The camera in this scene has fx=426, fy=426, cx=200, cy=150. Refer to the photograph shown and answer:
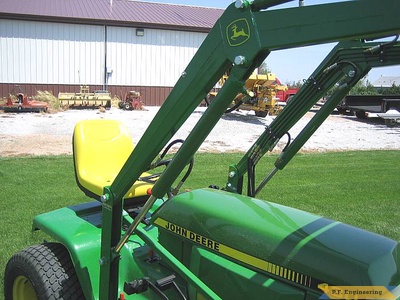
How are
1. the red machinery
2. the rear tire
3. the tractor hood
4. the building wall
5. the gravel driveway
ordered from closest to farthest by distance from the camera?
the tractor hood < the rear tire < the gravel driveway < the red machinery < the building wall

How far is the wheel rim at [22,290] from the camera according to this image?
2.74 meters

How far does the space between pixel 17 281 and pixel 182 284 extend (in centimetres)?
119

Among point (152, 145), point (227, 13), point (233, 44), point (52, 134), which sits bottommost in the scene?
point (52, 134)

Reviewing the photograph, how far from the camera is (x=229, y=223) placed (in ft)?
6.77

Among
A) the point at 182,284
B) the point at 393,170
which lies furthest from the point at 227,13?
the point at 393,170

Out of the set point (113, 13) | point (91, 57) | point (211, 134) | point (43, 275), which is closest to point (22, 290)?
point (43, 275)

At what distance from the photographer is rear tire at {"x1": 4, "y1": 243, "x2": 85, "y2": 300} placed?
95.7 inches

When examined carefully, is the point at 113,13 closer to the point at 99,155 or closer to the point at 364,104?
the point at 364,104

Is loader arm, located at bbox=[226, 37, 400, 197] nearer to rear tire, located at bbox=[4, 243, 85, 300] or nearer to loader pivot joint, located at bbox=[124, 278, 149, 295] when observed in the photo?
loader pivot joint, located at bbox=[124, 278, 149, 295]

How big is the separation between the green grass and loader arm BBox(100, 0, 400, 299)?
6.94ft

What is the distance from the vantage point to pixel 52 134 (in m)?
12.5

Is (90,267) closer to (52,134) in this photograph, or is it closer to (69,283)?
(69,283)

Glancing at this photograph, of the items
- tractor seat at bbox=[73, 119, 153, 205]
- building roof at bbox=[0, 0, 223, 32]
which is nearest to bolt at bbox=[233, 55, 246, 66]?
tractor seat at bbox=[73, 119, 153, 205]

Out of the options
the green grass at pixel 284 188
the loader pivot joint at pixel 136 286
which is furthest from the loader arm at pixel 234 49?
the green grass at pixel 284 188
